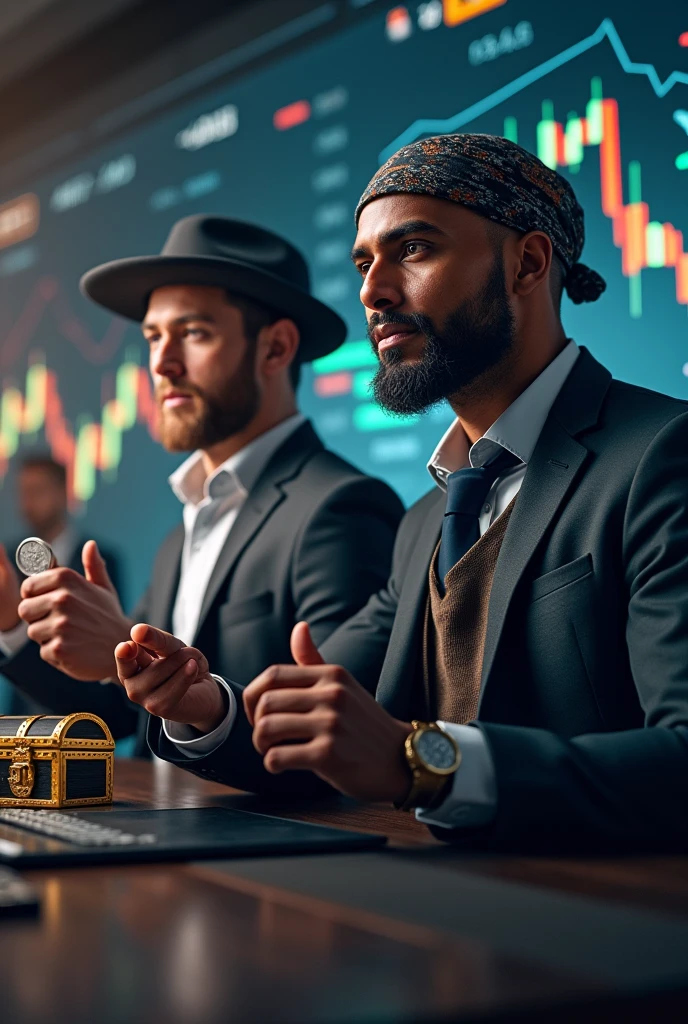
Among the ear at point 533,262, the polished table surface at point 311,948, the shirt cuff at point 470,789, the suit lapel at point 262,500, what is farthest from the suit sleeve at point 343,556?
the polished table surface at point 311,948

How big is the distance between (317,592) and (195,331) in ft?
2.29

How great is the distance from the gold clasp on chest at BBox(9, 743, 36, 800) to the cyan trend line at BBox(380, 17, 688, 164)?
1.59 m

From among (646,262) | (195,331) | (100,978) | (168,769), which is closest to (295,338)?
(195,331)

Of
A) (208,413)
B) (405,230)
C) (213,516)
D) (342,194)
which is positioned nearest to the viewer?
(405,230)

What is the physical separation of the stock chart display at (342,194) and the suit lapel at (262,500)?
25cm

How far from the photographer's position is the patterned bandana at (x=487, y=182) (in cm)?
159

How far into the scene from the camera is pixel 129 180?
3830 millimetres

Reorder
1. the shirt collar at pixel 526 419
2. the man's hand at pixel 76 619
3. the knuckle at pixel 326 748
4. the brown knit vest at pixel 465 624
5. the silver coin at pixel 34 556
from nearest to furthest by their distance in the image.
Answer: the knuckle at pixel 326 748
the brown knit vest at pixel 465 624
the shirt collar at pixel 526 419
the silver coin at pixel 34 556
the man's hand at pixel 76 619

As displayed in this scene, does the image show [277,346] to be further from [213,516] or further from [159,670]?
[159,670]

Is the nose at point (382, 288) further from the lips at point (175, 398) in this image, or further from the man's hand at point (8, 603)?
the man's hand at point (8, 603)

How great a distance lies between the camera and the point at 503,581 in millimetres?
1396

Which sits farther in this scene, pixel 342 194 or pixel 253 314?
pixel 342 194

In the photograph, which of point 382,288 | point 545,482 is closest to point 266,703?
point 545,482

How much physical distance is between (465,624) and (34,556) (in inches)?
27.0
